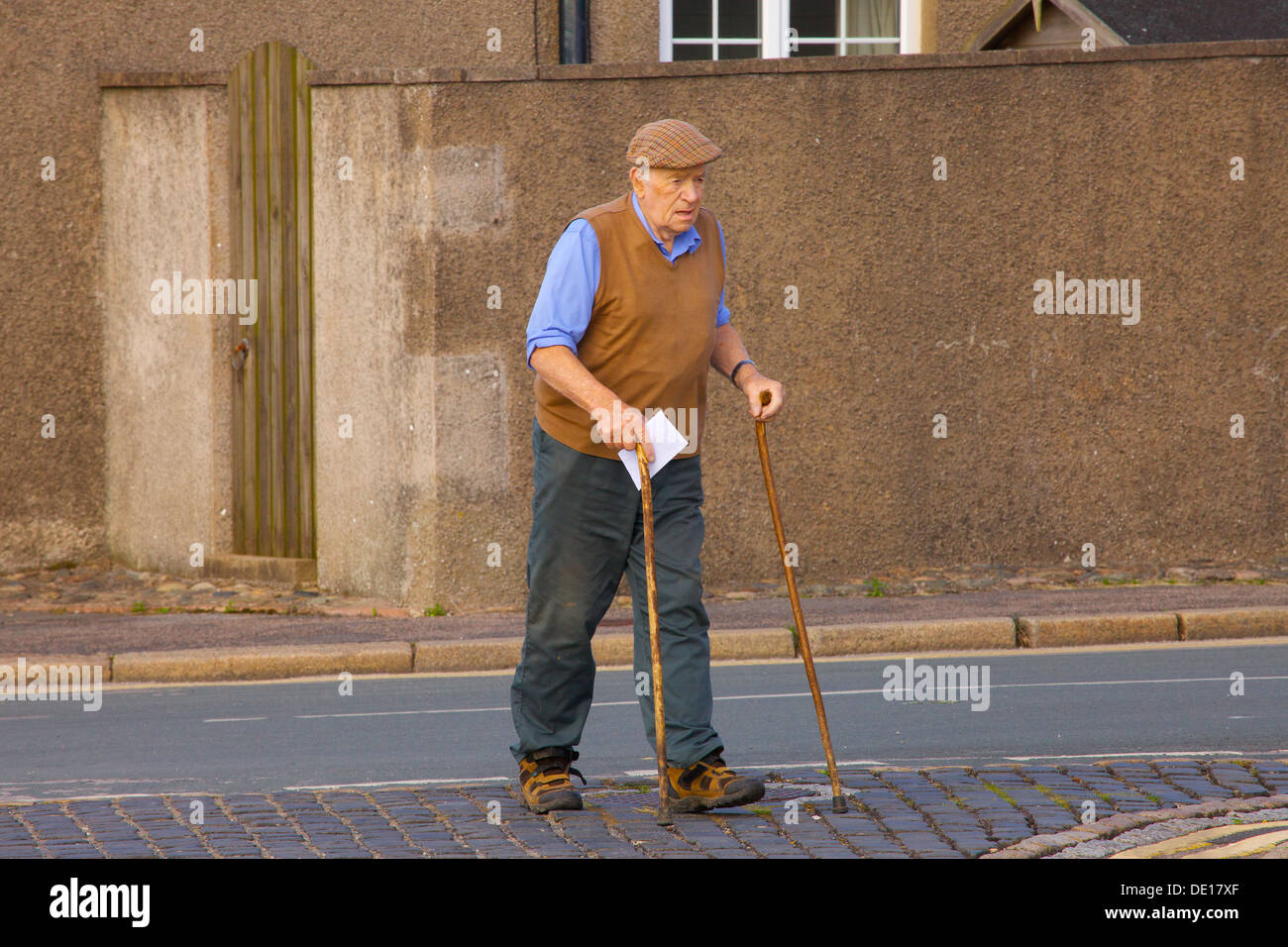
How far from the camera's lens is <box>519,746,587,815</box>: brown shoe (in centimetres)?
550

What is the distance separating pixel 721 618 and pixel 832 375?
2.29 meters

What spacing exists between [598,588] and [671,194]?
50.4 inches

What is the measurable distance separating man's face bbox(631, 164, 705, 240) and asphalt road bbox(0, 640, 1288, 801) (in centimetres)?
208

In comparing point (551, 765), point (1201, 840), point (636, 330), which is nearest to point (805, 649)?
point (551, 765)

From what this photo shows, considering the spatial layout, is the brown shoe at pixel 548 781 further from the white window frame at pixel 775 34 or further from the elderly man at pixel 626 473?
the white window frame at pixel 775 34

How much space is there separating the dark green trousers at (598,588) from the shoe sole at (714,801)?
0.42 feet

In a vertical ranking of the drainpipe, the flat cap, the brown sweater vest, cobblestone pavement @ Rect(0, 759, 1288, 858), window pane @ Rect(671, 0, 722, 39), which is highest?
window pane @ Rect(671, 0, 722, 39)

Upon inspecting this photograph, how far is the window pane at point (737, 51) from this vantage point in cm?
1502

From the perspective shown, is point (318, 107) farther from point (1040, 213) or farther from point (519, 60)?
point (1040, 213)

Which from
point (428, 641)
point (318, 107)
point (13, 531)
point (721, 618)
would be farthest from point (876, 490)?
point (13, 531)

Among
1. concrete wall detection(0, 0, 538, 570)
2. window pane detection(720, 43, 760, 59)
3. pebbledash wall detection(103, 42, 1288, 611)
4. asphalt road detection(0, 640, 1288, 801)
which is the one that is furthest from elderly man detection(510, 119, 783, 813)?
window pane detection(720, 43, 760, 59)

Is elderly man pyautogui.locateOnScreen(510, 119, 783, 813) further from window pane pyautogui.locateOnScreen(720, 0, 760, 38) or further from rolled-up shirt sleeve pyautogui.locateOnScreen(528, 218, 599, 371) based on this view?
window pane pyautogui.locateOnScreen(720, 0, 760, 38)

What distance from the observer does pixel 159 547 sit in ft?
44.1

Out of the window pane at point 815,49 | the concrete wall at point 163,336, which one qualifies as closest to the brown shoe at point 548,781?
the concrete wall at point 163,336
